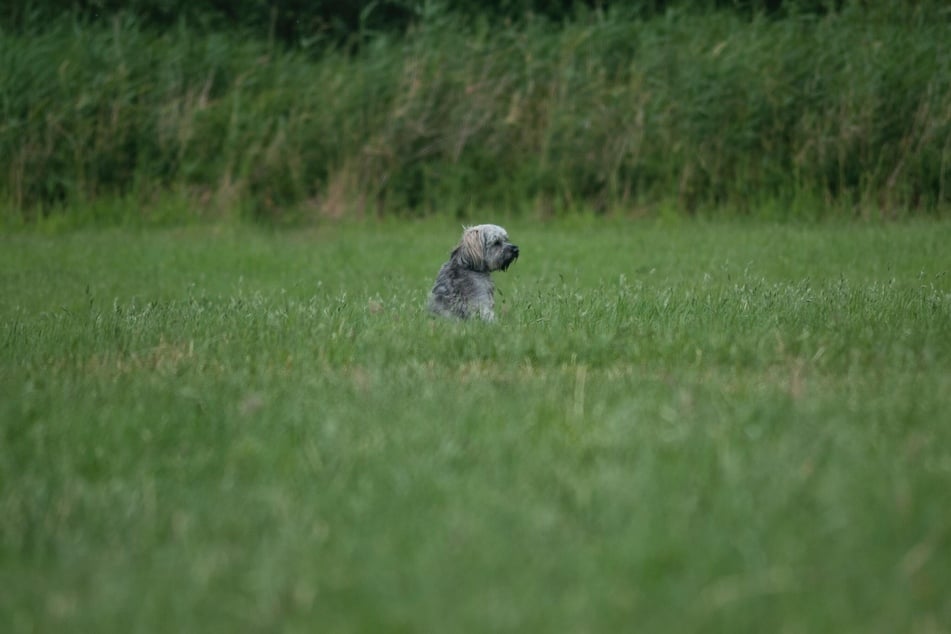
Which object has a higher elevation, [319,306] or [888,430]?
[888,430]

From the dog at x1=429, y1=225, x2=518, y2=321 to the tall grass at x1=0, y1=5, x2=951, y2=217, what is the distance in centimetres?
856

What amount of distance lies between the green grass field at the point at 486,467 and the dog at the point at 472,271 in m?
0.24

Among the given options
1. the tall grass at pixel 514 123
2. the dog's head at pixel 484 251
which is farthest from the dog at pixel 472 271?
the tall grass at pixel 514 123

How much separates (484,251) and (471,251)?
0.30 ft

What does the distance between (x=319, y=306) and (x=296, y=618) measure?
5.86m

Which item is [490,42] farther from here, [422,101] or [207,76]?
[207,76]

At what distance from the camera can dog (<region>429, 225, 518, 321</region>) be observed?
891 cm

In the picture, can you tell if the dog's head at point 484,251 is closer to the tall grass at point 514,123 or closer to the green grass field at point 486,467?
the green grass field at point 486,467

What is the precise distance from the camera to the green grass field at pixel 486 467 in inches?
146

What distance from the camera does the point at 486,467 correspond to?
4816 millimetres

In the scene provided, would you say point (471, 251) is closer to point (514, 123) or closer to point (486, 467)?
point (486, 467)

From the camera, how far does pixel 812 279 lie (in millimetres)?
11766

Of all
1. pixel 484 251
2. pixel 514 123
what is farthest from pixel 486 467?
pixel 514 123

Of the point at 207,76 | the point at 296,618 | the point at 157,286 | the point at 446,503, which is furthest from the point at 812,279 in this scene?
the point at 207,76
